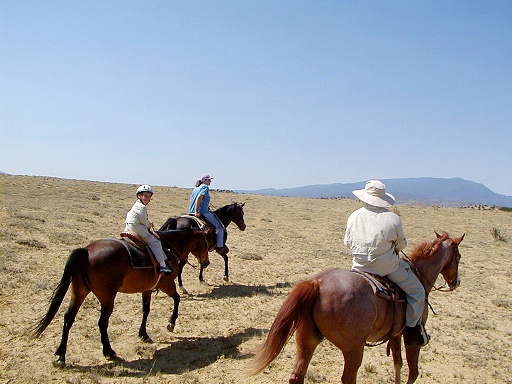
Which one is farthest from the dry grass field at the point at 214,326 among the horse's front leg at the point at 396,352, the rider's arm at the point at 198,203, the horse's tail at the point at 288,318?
the rider's arm at the point at 198,203

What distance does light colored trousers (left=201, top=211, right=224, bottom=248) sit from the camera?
10.8 m

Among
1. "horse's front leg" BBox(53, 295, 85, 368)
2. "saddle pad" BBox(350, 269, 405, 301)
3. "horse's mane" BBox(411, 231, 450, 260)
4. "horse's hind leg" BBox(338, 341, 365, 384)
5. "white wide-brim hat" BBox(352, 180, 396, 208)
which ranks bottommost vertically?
"horse's front leg" BBox(53, 295, 85, 368)

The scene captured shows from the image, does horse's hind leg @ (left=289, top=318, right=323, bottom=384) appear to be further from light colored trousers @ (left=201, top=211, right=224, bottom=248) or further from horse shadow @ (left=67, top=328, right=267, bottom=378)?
light colored trousers @ (left=201, top=211, right=224, bottom=248)

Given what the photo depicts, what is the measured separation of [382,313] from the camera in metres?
4.60

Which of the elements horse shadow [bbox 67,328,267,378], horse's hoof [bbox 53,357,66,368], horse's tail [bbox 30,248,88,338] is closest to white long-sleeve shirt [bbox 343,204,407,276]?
horse shadow [bbox 67,328,267,378]

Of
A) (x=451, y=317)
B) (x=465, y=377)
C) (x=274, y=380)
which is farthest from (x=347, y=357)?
(x=451, y=317)

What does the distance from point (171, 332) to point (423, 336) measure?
449 cm

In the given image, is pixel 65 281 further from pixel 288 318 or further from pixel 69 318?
pixel 288 318

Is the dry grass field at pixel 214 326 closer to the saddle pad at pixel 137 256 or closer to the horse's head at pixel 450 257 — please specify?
the saddle pad at pixel 137 256

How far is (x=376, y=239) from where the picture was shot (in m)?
4.66

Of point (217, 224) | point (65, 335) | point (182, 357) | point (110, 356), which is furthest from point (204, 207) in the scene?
point (65, 335)

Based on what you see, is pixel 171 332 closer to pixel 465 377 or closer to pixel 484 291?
pixel 465 377

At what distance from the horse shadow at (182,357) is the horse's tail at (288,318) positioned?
7.46ft

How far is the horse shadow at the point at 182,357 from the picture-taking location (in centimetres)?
589
